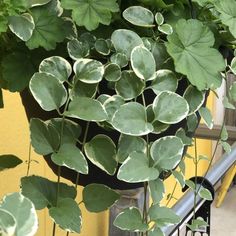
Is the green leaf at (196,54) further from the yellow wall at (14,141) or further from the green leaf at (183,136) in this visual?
the yellow wall at (14,141)

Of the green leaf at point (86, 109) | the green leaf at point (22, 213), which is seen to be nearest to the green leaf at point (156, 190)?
the green leaf at point (86, 109)

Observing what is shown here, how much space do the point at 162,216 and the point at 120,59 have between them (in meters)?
0.17

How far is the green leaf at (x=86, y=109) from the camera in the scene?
47 cm

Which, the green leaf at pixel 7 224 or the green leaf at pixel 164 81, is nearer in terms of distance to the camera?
the green leaf at pixel 7 224

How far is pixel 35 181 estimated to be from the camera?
19.7 inches

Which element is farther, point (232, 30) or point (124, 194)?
point (124, 194)

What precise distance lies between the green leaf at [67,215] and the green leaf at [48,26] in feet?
0.49

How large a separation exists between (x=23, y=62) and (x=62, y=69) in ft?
0.17

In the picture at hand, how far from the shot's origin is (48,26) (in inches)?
20.7

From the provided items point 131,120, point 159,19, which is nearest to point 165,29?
point 159,19

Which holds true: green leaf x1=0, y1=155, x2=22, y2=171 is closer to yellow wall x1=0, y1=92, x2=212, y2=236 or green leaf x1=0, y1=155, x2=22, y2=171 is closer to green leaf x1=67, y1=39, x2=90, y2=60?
green leaf x1=67, y1=39, x2=90, y2=60

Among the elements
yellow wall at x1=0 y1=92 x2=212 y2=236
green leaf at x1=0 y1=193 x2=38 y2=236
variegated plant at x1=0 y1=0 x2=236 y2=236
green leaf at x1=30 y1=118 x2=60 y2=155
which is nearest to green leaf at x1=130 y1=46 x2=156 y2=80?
variegated plant at x1=0 y1=0 x2=236 y2=236

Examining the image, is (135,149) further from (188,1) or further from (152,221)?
(188,1)

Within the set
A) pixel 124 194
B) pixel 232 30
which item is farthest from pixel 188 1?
pixel 124 194
